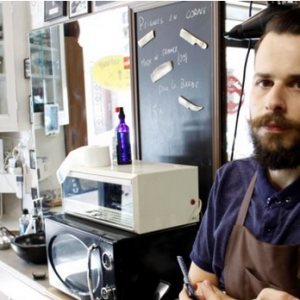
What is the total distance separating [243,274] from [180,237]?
57 cm

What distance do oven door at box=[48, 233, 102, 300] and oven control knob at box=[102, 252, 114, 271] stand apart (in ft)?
0.10

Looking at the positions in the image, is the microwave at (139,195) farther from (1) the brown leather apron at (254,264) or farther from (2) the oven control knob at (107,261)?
(1) the brown leather apron at (254,264)

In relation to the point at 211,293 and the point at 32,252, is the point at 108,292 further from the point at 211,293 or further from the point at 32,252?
the point at 32,252

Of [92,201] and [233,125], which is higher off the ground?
[233,125]

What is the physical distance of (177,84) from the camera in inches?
75.4

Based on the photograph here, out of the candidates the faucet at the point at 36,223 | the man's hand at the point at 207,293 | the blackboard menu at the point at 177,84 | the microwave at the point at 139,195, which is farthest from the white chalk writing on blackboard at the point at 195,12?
the faucet at the point at 36,223

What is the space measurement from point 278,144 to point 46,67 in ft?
6.49

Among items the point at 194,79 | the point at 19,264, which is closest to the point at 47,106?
the point at 19,264

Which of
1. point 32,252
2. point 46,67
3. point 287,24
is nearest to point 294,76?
point 287,24

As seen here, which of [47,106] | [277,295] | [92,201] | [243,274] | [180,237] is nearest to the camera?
[277,295]

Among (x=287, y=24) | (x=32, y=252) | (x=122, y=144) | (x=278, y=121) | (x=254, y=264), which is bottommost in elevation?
(x=32, y=252)

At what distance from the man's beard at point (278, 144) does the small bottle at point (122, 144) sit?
34.3 inches

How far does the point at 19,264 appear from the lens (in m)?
2.13

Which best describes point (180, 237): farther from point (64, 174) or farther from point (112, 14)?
point (112, 14)
